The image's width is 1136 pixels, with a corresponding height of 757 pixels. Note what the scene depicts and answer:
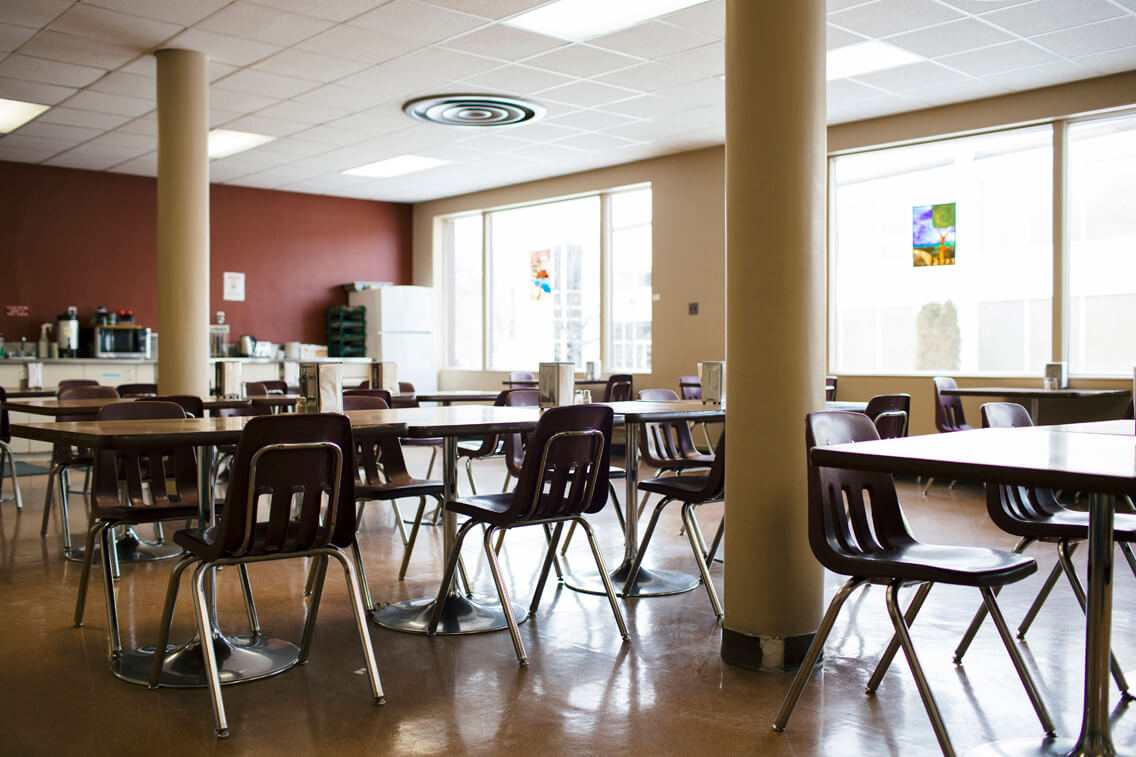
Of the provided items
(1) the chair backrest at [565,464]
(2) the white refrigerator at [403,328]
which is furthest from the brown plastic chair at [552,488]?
(2) the white refrigerator at [403,328]

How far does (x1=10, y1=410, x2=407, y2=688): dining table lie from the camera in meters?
2.76

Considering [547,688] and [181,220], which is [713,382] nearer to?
[547,688]

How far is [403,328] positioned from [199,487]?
28.7 ft

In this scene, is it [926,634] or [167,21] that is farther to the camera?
[167,21]

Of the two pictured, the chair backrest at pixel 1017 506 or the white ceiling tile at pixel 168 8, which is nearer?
the chair backrest at pixel 1017 506

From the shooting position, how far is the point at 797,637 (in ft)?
9.89

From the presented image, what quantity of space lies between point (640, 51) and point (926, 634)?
4.58m

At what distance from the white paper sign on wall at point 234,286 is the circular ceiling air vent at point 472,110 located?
429 centimetres

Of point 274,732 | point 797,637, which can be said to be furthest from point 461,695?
point 797,637

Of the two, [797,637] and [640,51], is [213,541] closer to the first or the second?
[797,637]

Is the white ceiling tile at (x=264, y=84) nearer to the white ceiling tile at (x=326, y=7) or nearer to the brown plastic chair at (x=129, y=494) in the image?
the white ceiling tile at (x=326, y=7)

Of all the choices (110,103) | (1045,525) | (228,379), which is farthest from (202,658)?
(110,103)

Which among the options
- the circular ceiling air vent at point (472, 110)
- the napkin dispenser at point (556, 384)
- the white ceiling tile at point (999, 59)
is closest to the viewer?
the napkin dispenser at point (556, 384)

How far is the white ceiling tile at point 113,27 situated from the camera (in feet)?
19.0
